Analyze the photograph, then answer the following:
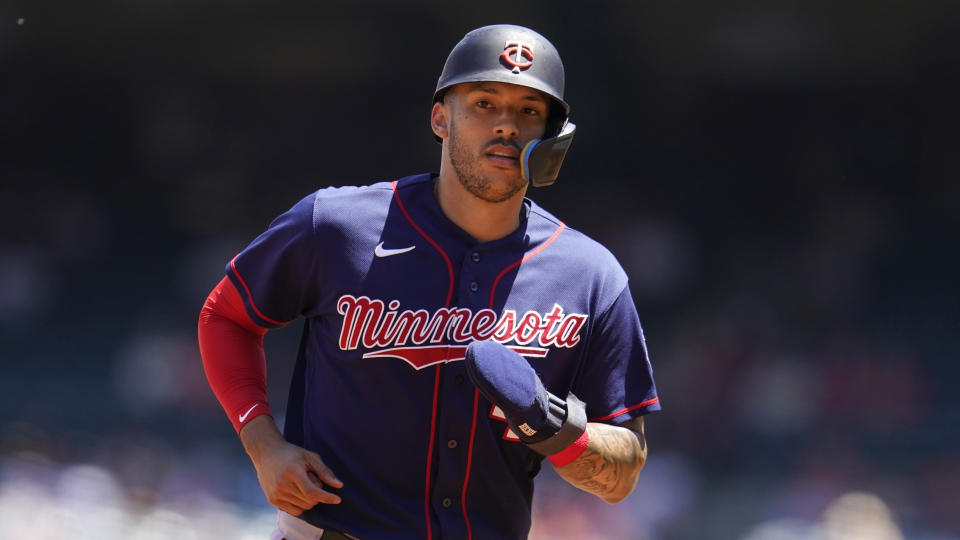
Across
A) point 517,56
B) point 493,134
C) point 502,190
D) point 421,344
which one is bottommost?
point 421,344

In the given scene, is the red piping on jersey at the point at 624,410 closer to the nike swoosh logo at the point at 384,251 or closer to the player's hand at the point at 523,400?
the player's hand at the point at 523,400

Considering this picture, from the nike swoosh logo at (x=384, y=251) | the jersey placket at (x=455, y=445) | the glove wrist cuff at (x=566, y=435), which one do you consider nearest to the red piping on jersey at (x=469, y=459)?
the jersey placket at (x=455, y=445)

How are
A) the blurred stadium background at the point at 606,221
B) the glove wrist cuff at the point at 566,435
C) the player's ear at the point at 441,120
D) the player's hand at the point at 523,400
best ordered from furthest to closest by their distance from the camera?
the blurred stadium background at the point at 606,221
the player's ear at the point at 441,120
the glove wrist cuff at the point at 566,435
the player's hand at the point at 523,400

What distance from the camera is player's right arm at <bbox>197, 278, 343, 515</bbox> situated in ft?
5.95

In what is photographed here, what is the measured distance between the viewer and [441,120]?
2100 millimetres

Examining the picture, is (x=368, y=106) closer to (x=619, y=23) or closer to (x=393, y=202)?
(x=619, y=23)

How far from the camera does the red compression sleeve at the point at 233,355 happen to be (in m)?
1.96

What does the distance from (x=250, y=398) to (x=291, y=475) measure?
229 millimetres

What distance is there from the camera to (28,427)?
4.25 m

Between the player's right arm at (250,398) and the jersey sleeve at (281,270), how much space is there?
41 millimetres

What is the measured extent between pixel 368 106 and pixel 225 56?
2.17 feet

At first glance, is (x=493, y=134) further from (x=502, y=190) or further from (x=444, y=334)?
(x=444, y=334)

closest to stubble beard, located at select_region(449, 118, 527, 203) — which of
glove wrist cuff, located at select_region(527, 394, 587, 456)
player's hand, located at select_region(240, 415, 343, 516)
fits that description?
glove wrist cuff, located at select_region(527, 394, 587, 456)

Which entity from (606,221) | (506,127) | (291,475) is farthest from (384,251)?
(606,221)
